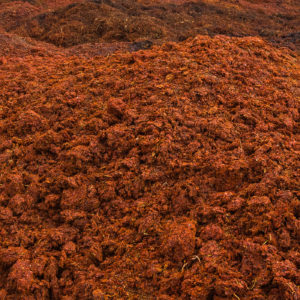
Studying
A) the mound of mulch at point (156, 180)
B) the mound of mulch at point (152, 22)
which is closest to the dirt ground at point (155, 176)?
the mound of mulch at point (156, 180)

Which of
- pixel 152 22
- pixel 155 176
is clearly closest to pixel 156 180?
pixel 155 176

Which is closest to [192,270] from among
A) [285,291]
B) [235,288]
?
[235,288]

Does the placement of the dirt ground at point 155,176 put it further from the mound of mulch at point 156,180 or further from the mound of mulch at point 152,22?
the mound of mulch at point 152,22

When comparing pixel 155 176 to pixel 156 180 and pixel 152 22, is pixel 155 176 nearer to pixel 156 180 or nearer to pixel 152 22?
pixel 156 180

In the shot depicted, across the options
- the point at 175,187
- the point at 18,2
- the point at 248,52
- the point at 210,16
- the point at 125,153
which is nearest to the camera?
the point at 175,187

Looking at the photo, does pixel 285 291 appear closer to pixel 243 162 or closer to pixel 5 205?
pixel 243 162

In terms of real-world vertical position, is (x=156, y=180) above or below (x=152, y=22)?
below
